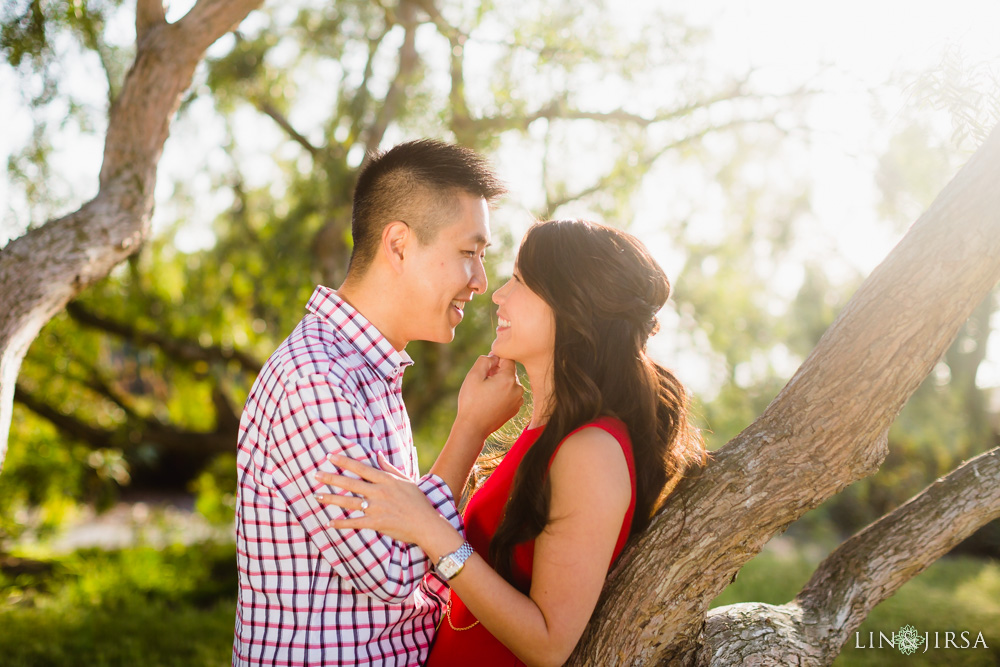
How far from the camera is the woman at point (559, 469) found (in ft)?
5.70

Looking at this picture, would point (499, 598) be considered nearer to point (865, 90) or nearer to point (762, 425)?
point (762, 425)

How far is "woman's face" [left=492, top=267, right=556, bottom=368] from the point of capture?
2168mm

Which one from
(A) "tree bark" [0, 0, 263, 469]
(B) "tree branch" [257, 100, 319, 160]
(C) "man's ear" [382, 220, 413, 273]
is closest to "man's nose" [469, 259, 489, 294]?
(C) "man's ear" [382, 220, 413, 273]

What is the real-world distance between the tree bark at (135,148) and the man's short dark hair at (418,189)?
4.06 ft

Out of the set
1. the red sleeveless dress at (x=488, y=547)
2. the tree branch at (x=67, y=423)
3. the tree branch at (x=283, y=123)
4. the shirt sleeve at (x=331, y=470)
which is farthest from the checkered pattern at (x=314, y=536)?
the tree branch at (x=67, y=423)

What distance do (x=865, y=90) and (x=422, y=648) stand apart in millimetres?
4065

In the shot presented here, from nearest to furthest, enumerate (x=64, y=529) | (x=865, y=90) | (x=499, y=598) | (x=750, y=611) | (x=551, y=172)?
(x=499, y=598) < (x=750, y=611) < (x=865, y=90) < (x=551, y=172) < (x=64, y=529)

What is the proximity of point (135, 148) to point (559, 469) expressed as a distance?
8.03ft

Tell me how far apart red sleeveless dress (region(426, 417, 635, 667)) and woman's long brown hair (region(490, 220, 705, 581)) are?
9 centimetres

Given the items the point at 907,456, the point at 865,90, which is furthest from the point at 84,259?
the point at 907,456

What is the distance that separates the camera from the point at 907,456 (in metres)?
10.1

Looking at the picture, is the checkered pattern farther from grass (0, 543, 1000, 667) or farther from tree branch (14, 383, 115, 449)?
tree branch (14, 383, 115, 449)

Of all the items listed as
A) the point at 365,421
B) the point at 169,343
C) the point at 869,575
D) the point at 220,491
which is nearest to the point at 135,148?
the point at 365,421

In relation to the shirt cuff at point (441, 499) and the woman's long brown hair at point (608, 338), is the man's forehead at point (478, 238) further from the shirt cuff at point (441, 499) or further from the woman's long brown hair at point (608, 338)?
the shirt cuff at point (441, 499)
